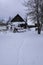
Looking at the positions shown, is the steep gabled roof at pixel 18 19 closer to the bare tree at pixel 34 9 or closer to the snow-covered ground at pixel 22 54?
the bare tree at pixel 34 9

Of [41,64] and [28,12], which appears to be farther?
[28,12]

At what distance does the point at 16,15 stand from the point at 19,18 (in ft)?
5.83

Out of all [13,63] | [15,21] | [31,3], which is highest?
A: [31,3]

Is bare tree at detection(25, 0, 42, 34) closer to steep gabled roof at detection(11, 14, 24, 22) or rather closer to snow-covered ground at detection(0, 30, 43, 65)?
snow-covered ground at detection(0, 30, 43, 65)

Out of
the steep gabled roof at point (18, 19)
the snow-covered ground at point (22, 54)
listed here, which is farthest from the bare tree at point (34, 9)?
the steep gabled roof at point (18, 19)

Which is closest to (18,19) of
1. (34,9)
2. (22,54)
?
(34,9)

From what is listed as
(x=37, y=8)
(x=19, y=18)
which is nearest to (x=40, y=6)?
(x=37, y=8)

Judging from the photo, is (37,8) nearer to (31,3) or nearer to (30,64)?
(31,3)

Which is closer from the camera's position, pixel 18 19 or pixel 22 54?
pixel 22 54

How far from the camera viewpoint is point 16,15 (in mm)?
61406

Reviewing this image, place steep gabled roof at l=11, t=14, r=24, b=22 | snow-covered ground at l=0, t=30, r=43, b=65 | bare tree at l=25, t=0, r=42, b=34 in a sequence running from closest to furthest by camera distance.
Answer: snow-covered ground at l=0, t=30, r=43, b=65
bare tree at l=25, t=0, r=42, b=34
steep gabled roof at l=11, t=14, r=24, b=22

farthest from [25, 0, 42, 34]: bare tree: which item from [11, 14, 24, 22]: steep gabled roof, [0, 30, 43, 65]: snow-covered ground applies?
[11, 14, 24, 22]: steep gabled roof

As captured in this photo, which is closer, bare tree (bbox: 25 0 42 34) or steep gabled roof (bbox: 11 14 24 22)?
bare tree (bbox: 25 0 42 34)

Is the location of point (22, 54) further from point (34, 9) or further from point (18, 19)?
point (18, 19)
